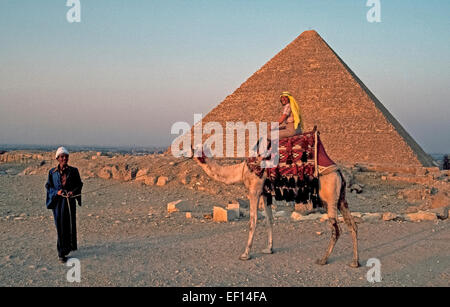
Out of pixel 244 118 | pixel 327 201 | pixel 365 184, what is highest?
pixel 244 118

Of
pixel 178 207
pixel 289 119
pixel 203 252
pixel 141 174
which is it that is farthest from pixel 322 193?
pixel 141 174

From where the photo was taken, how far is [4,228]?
633 centimetres

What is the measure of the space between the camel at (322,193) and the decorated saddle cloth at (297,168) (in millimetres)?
76

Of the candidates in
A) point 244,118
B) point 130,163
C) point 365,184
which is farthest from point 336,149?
point 130,163

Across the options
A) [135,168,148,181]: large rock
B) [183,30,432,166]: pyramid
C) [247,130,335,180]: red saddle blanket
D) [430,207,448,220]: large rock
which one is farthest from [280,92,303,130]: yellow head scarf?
[183,30,432,166]: pyramid

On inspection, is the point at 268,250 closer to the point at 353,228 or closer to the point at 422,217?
the point at 353,228

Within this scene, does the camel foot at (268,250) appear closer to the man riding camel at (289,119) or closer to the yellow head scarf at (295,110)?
the man riding camel at (289,119)

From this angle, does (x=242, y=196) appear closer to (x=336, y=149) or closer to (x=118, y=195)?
(x=118, y=195)

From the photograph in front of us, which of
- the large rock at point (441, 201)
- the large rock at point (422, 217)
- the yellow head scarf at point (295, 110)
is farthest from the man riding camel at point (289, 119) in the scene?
the large rock at point (441, 201)

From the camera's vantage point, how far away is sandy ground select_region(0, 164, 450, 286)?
13.1ft

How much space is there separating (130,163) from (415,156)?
2456 cm

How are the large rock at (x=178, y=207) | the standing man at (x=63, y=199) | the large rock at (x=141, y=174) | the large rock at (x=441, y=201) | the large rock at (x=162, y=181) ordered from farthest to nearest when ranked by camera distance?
the large rock at (x=141, y=174), the large rock at (x=162, y=181), the large rock at (x=441, y=201), the large rock at (x=178, y=207), the standing man at (x=63, y=199)

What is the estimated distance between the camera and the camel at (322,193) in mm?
4488

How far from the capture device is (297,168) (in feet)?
15.4
